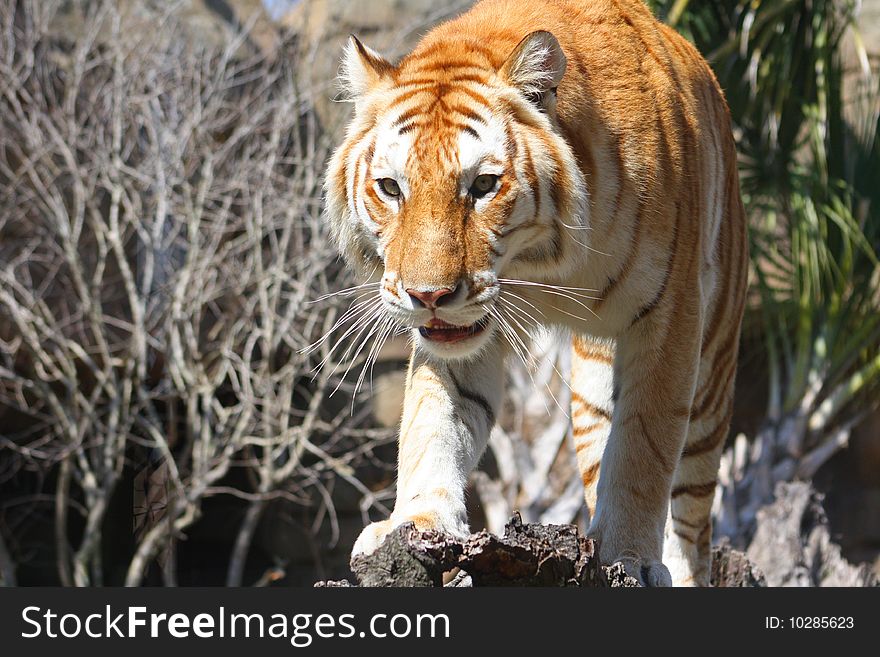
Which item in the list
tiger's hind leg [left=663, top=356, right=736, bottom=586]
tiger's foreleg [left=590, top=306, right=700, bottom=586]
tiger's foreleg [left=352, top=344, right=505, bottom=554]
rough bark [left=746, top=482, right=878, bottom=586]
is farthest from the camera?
rough bark [left=746, top=482, right=878, bottom=586]

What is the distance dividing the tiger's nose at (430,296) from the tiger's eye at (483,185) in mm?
263

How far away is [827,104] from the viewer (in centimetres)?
747

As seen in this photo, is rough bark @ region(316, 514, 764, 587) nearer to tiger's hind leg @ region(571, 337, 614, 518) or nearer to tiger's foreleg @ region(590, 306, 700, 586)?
tiger's foreleg @ region(590, 306, 700, 586)

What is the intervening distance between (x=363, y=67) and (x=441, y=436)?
3.23 ft

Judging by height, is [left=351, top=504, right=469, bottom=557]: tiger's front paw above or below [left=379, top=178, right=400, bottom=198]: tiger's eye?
below

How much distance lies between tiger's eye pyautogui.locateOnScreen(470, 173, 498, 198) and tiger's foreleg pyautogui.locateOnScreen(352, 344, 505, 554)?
1.94 feet

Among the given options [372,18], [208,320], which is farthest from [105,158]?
[372,18]

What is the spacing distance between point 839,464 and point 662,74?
638 cm

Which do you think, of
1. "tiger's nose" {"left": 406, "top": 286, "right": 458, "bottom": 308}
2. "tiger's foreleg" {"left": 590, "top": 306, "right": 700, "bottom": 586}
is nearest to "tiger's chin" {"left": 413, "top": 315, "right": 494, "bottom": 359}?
"tiger's nose" {"left": 406, "top": 286, "right": 458, "bottom": 308}

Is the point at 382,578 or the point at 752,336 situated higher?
the point at 752,336

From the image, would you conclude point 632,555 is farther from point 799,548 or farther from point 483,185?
point 799,548

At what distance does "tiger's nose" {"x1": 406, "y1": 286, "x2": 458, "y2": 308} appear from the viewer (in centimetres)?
243

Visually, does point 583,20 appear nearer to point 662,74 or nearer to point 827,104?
point 662,74

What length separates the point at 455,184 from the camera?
2527mm
